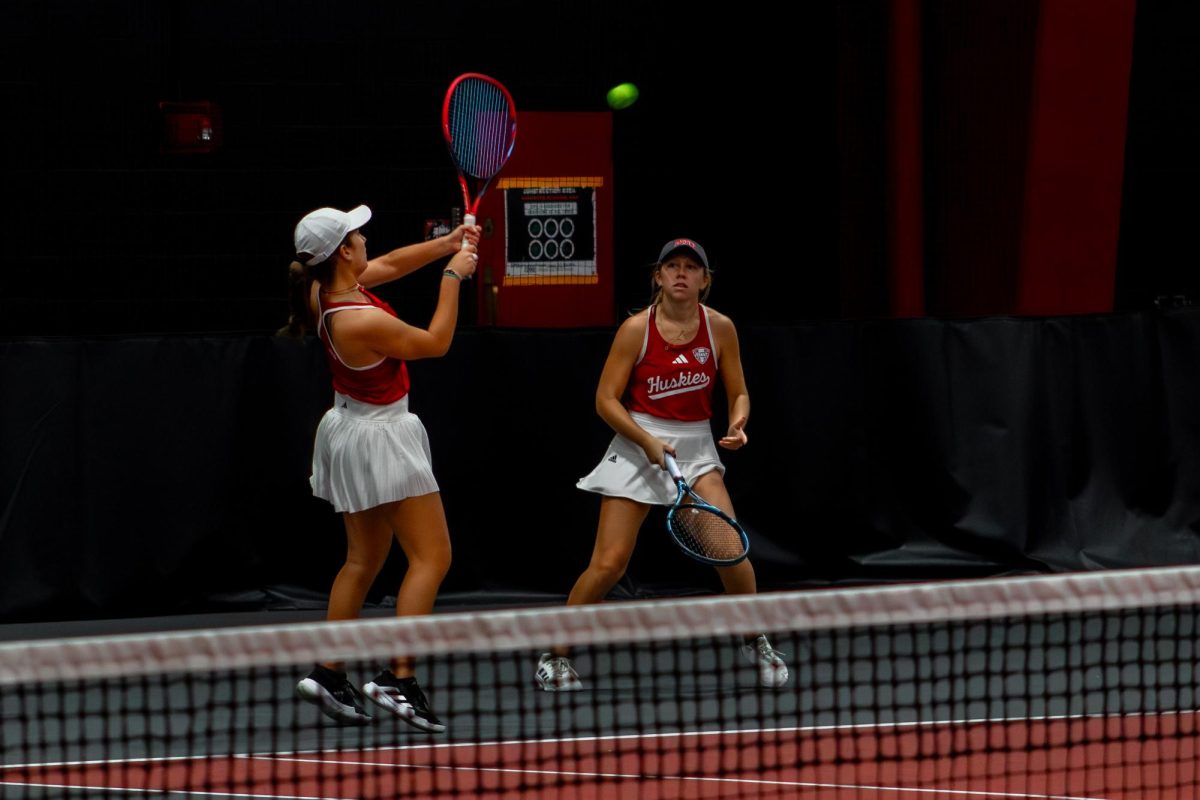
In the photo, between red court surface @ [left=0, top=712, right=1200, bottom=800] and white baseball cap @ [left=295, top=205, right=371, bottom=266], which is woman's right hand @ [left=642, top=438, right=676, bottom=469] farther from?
white baseball cap @ [left=295, top=205, right=371, bottom=266]

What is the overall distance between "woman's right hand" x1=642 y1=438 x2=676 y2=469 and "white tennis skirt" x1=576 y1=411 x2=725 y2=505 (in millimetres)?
A: 109

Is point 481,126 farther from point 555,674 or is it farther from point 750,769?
point 750,769

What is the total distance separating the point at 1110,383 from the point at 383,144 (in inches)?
220

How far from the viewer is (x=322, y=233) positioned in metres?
4.85

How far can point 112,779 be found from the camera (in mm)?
4379

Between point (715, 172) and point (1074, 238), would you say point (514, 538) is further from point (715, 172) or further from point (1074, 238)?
point (715, 172)

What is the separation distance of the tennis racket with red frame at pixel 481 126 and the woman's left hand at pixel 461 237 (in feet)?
1.46

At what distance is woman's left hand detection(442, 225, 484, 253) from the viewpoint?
5.00 metres

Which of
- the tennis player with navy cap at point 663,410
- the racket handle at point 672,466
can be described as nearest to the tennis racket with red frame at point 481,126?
the tennis player with navy cap at point 663,410

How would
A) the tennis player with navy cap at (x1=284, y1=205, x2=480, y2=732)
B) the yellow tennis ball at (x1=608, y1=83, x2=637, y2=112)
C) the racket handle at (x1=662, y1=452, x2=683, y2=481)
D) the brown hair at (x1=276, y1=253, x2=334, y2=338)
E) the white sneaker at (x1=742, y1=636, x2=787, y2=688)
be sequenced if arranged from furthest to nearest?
the yellow tennis ball at (x1=608, y1=83, x2=637, y2=112)
the racket handle at (x1=662, y1=452, x2=683, y2=481)
the white sneaker at (x1=742, y1=636, x2=787, y2=688)
the brown hair at (x1=276, y1=253, x2=334, y2=338)
the tennis player with navy cap at (x1=284, y1=205, x2=480, y2=732)

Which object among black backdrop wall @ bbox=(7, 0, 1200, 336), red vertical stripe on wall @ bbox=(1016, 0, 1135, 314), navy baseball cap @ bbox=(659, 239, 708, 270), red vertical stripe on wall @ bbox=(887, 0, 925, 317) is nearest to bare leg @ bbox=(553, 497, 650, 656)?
navy baseball cap @ bbox=(659, 239, 708, 270)

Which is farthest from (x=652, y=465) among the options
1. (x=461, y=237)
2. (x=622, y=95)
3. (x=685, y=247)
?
(x=622, y=95)

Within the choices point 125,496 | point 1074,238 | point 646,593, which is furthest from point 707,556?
Answer: point 1074,238

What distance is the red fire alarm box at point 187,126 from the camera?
1044 cm
